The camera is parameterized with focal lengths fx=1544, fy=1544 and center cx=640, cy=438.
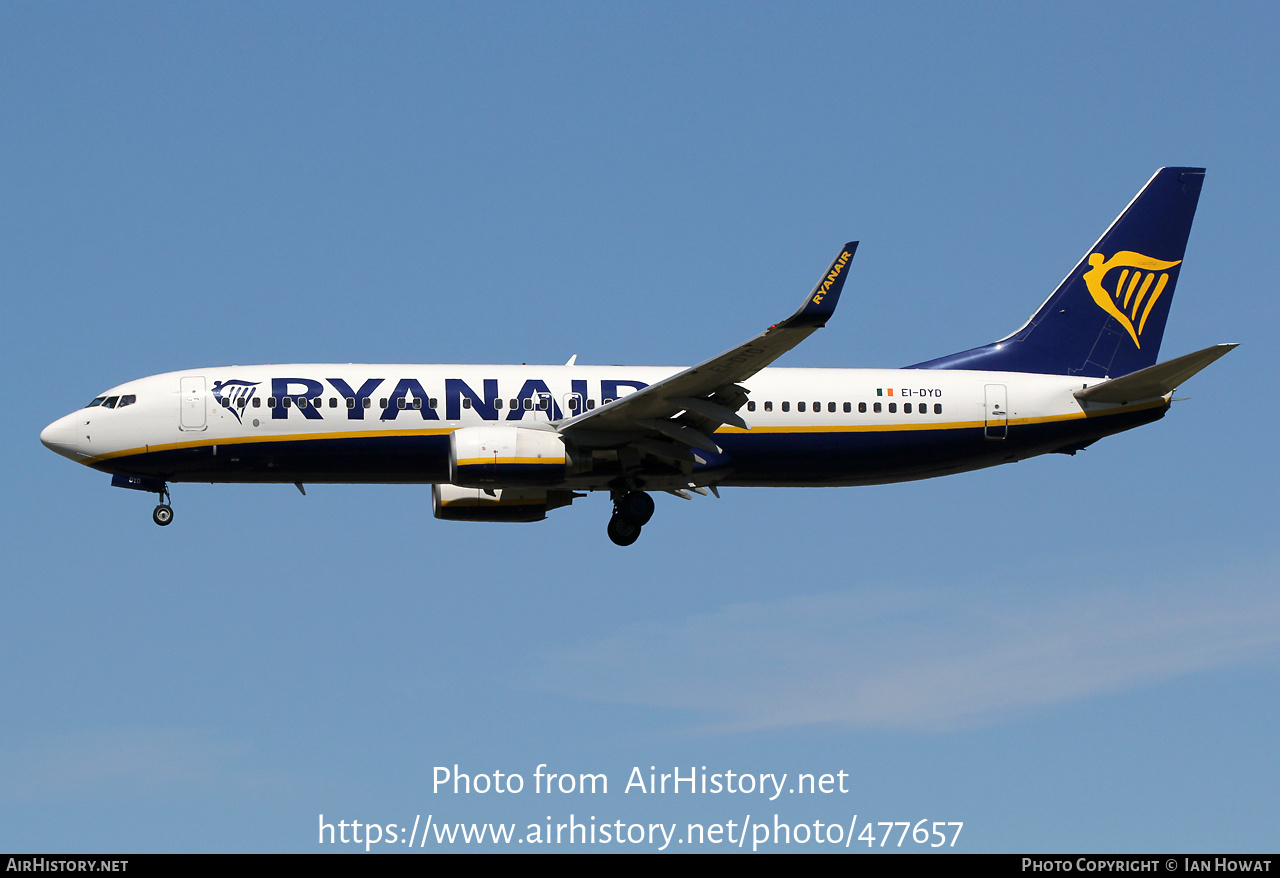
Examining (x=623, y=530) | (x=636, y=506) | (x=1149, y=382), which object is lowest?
(x=623, y=530)

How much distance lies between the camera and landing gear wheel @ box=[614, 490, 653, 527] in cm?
3738

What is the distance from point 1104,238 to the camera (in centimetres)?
4319

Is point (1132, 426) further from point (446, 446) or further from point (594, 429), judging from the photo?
point (446, 446)

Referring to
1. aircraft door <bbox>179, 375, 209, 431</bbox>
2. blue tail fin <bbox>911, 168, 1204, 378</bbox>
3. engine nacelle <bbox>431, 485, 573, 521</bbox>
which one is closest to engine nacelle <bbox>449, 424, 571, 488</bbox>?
engine nacelle <bbox>431, 485, 573, 521</bbox>

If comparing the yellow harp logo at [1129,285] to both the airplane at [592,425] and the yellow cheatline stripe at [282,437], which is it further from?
the yellow cheatline stripe at [282,437]

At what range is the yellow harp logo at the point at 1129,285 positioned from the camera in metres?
42.3

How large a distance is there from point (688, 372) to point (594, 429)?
3.20 m

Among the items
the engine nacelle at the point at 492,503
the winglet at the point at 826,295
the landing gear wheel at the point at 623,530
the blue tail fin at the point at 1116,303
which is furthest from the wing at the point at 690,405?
the blue tail fin at the point at 1116,303

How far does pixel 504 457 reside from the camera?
34750 mm

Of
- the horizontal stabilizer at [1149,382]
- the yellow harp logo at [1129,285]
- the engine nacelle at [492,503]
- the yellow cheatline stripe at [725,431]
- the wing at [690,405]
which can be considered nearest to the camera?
the wing at [690,405]

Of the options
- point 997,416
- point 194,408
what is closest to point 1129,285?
point 997,416

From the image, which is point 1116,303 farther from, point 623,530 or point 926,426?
point 623,530

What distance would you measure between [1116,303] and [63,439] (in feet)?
90.6

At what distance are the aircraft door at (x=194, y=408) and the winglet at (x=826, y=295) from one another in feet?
46.2
